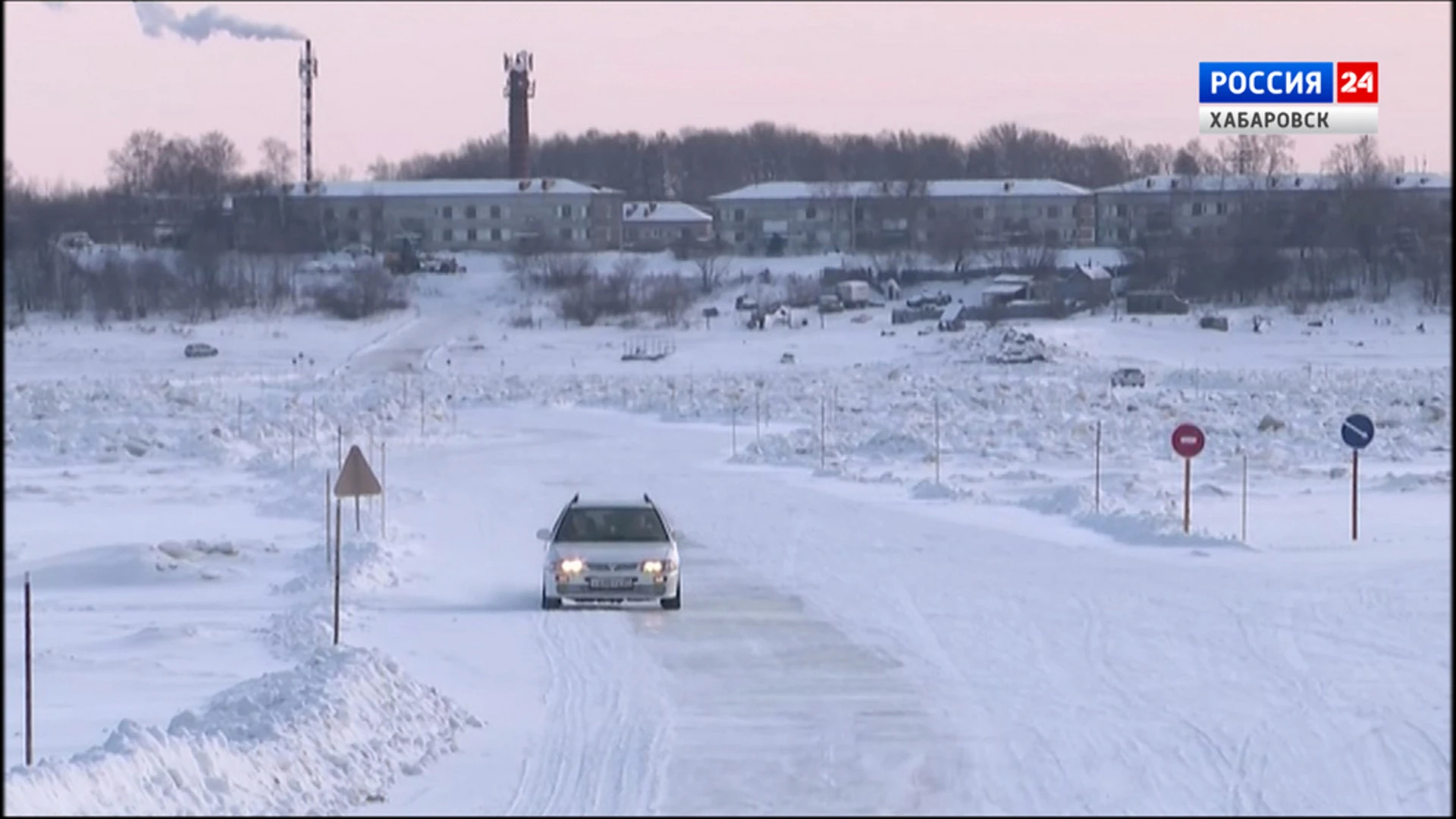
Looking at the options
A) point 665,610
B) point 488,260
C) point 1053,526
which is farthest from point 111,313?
point 665,610

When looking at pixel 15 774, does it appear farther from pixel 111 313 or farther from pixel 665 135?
pixel 665 135

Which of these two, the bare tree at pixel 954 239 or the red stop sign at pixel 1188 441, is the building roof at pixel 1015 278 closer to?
the bare tree at pixel 954 239

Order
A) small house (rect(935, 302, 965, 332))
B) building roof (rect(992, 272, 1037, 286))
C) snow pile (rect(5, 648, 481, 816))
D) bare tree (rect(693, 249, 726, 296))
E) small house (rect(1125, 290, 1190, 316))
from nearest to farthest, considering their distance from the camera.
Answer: snow pile (rect(5, 648, 481, 816)) < small house (rect(935, 302, 965, 332)) < small house (rect(1125, 290, 1190, 316)) < building roof (rect(992, 272, 1037, 286)) < bare tree (rect(693, 249, 726, 296))

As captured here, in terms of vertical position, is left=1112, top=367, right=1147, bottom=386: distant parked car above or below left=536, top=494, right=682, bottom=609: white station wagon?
above

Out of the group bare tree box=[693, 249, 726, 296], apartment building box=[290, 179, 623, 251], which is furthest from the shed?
apartment building box=[290, 179, 623, 251]

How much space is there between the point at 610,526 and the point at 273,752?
10.8m

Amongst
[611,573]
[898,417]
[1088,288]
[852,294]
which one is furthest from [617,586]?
[852,294]

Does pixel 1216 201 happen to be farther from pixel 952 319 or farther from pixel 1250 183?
pixel 952 319

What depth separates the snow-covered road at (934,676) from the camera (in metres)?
12.1

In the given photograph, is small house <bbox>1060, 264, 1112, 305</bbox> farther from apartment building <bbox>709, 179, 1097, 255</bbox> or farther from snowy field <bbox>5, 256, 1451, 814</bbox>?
snowy field <bbox>5, 256, 1451, 814</bbox>

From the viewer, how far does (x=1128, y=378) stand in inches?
2815

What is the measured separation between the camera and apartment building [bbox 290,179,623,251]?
460 ft

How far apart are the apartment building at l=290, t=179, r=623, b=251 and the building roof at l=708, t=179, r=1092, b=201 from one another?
11.2 metres

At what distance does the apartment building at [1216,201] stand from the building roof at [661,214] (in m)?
28.7
